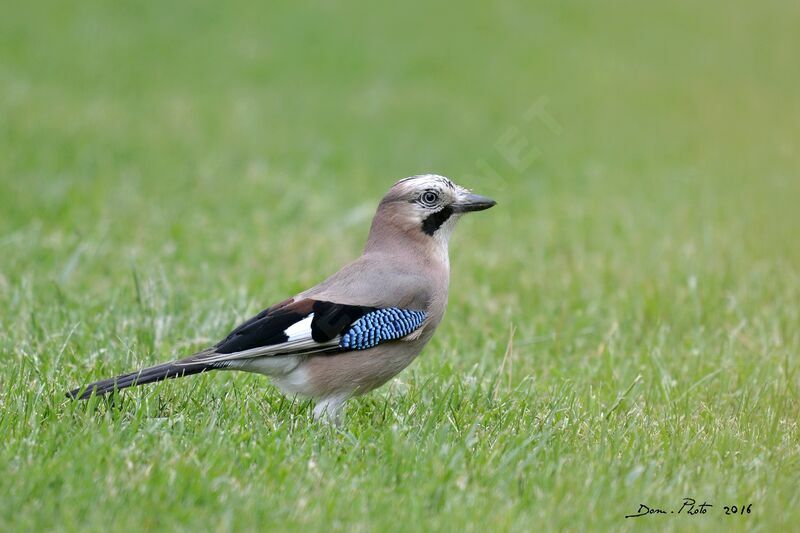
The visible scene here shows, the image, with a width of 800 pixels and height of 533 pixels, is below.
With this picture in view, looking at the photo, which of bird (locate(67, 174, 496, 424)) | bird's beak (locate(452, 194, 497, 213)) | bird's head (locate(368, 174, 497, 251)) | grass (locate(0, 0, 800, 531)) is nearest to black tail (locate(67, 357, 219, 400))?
bird (locate(67, 174, 496, 424))

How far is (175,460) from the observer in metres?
4.12

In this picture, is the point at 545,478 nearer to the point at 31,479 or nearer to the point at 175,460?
the point at 175,460

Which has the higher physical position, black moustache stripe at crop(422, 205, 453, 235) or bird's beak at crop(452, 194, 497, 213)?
bird's beak at crop(452, 194, 497, 213)

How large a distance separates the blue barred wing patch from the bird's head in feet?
1.93

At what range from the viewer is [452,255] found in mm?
8977

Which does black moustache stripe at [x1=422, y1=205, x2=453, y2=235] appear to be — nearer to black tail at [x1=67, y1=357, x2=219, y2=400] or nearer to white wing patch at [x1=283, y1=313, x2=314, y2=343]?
white wing patch at [x1=283, y1=313, x2=314, y2=343]

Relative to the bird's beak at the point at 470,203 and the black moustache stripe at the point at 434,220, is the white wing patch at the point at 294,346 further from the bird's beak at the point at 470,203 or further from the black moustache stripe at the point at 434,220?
the bird's beak at the point at 470,203

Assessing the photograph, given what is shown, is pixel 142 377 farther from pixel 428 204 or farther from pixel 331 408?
pixel 428 204

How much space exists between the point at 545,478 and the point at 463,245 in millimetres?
5296

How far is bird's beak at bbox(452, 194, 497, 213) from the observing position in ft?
18.0

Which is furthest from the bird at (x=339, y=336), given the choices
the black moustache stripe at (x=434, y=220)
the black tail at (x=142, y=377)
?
the black moustache stripe at (x=434, y=220)

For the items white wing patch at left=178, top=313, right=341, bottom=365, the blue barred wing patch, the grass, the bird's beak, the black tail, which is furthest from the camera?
the bird's beak

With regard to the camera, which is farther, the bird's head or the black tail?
the bird's head

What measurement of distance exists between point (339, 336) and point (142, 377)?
887 millimetres
